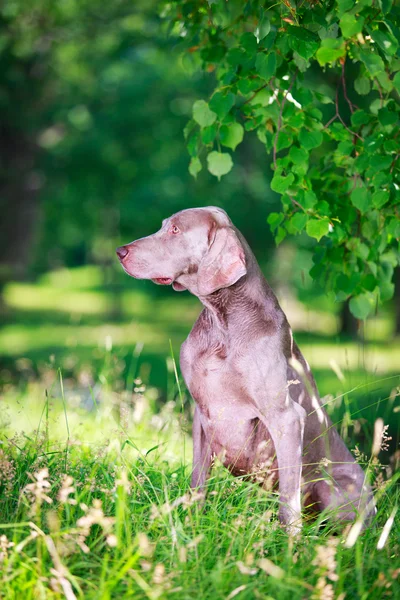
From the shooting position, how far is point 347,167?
4480 mm

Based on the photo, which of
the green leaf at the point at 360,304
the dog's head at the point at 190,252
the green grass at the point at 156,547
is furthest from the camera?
the green leaf at the point at 360,304

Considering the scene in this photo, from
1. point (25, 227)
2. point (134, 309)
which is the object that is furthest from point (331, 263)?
point (134, 309)

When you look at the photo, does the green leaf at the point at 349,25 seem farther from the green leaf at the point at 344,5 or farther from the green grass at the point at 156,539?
the green grass at the point at 156,539

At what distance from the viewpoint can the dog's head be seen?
357 cm

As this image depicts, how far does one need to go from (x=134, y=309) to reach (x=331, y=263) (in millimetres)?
25719

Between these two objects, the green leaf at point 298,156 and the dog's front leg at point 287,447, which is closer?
the dog's front leg at point 287,447

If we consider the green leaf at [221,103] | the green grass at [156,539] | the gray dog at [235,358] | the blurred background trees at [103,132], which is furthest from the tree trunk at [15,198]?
the green grass at [156,539]

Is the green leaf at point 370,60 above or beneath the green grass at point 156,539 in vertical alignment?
above

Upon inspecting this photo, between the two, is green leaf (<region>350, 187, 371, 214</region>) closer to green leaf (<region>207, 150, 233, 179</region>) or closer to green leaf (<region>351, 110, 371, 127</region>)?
green leaf (<region>351, 110, 371, 127</region>)

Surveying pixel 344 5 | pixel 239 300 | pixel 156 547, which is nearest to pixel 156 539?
pixel 156 547

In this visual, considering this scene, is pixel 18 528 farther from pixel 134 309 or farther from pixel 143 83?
pixel 134 309

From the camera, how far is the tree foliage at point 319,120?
374cm

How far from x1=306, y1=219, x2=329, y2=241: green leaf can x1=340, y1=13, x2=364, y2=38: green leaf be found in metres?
0.95

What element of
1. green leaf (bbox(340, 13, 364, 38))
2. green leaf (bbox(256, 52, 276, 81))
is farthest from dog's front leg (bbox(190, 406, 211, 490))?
green leaf (bbox(340, 13, 364, 38))
